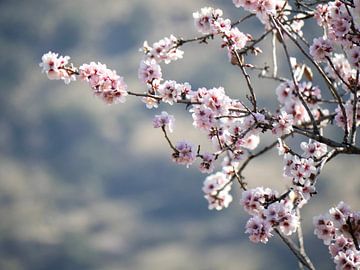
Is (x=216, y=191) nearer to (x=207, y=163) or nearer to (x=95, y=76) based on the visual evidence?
(x=207, y=163)

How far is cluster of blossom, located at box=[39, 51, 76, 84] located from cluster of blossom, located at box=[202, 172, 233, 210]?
2040 millimetres

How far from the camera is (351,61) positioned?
385 centimetres

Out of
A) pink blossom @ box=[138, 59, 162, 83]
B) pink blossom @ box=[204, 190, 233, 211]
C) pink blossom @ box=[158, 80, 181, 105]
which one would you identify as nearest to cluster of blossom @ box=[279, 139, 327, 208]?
pink blossom @ box=[158, 80, 181, 105]

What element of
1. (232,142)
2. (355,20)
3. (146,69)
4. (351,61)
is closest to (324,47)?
(351,61)

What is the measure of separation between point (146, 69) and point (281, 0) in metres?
1.42

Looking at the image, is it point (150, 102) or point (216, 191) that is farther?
point (216, 191)

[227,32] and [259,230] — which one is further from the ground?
[227,32]

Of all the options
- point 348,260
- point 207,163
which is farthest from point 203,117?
point 348,260

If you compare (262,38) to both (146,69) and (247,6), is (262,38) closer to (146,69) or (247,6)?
(247,6)

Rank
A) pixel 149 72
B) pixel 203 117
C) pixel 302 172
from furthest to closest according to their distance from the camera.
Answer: pixel 149 72 → pixel 203 117 → pixel 302 172

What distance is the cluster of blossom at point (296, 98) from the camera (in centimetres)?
512

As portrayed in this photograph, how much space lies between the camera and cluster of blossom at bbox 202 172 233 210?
5.44 metres

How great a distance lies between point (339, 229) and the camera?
3910 millimetres

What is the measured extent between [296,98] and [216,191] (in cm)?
123
